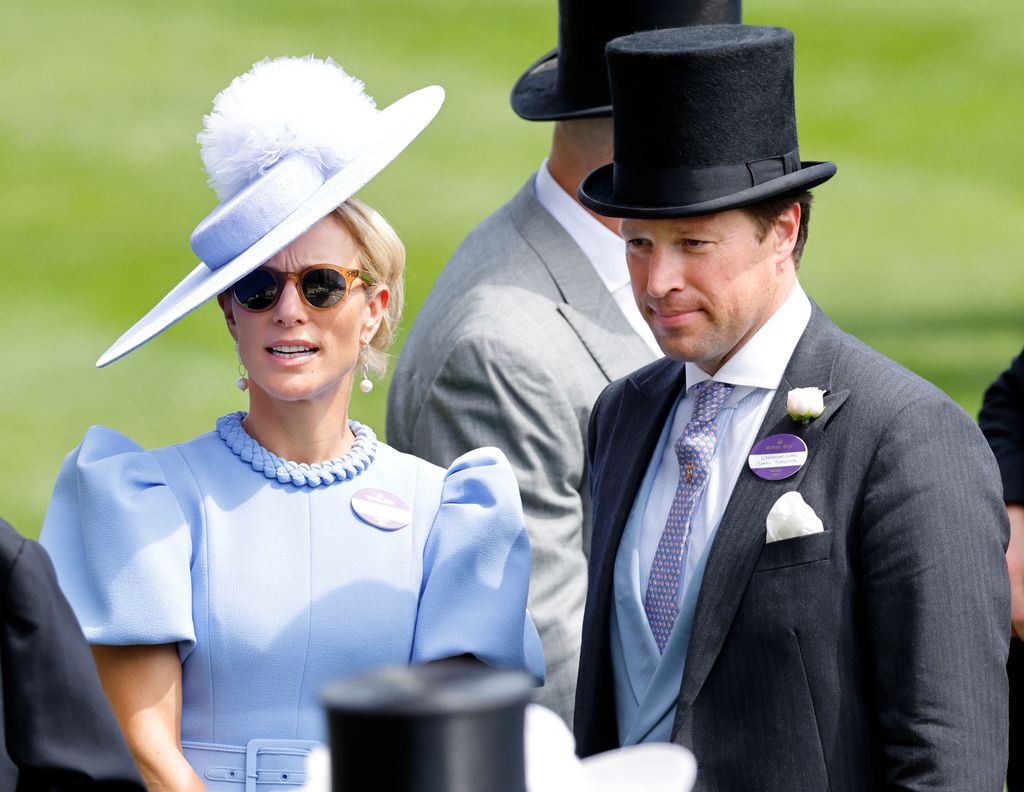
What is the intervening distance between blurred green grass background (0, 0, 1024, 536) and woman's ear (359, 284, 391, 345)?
6402 millimetres

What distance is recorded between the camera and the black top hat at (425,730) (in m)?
1.75

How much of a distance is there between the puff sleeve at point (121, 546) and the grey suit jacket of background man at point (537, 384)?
3.45ft

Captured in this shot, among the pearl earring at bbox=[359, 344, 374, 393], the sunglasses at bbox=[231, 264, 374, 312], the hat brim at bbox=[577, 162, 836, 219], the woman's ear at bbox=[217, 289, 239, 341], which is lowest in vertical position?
the pearl earring at bbox=[359, 344, 374, 393]

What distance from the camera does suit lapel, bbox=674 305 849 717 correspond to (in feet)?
10.8

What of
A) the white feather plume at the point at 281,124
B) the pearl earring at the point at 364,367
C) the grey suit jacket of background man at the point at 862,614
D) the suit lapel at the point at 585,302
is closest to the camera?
the grey suit jacket of background man at the point at 862,614

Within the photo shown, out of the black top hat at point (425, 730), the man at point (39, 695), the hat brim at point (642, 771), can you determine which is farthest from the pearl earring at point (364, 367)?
the black top hat at point (425, 730)

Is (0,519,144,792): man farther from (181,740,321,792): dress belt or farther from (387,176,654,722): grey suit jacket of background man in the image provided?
(387,176,654,722): grey suit jacket of background man

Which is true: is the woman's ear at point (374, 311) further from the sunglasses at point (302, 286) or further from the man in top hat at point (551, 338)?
the man in top hat at point (551, 338)

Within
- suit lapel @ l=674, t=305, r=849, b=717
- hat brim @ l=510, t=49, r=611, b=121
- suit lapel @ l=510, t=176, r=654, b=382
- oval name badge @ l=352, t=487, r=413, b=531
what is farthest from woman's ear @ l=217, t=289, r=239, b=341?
hat brim @ l=510, t=49, r=611, b=121

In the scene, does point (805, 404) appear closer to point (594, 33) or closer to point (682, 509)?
point (682, 509)

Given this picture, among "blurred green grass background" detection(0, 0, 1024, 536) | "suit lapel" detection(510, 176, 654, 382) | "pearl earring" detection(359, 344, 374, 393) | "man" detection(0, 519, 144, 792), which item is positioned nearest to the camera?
"man" detection(0, 519, 144, 792)

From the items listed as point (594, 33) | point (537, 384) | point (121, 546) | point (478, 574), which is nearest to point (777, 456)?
point (478, 574)

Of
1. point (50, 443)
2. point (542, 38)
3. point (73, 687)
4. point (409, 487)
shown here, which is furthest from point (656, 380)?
point (542, 38)

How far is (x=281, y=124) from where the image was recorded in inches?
137
